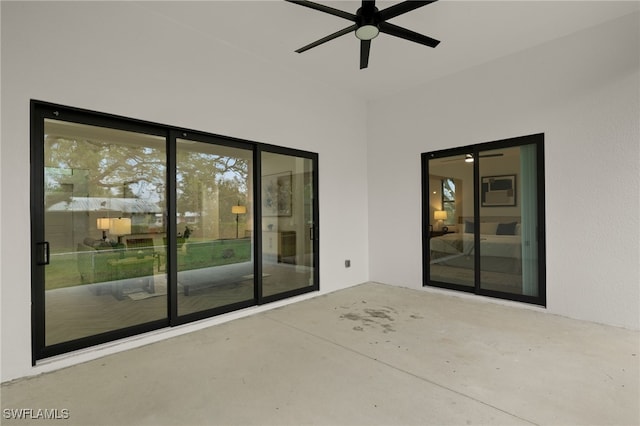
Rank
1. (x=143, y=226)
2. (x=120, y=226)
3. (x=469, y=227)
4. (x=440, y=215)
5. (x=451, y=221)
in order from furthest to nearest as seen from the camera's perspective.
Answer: (x=440, y=215), (x=451, y=221), (x=469, y=227), (x=143, y=226), (x=120, y=226)

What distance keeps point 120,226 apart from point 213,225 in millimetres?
970

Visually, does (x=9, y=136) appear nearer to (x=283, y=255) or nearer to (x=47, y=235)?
(x=47, y=235)

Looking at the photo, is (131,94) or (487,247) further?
(487,247)

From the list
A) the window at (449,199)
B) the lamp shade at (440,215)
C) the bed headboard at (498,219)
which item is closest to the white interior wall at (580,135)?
the bed headboard at (498,219)

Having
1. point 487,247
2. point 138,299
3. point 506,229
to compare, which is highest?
point 506,229

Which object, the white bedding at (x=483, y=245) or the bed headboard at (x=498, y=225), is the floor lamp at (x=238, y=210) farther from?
the bed headboard at (x=498, y=225)

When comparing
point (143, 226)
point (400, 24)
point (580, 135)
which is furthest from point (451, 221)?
point (143, 226)

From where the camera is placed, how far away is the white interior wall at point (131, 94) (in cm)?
242

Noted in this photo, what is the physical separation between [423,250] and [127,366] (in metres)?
4.15

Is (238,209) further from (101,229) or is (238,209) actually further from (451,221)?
(451,221)

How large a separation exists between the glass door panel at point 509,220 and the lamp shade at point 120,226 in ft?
14.6

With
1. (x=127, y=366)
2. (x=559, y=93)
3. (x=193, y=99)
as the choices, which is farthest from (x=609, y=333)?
(x=193, y=99)

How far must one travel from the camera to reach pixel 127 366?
2631mm

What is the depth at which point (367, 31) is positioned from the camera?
282 cm
